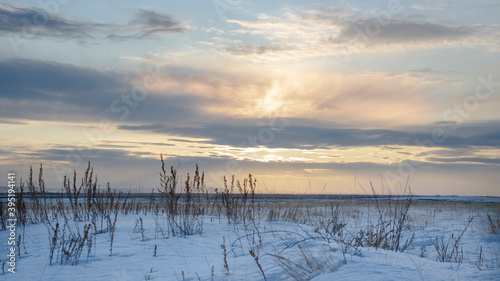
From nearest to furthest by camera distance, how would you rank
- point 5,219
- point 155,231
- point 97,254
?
point 97,254, point 155,231, point 5,219

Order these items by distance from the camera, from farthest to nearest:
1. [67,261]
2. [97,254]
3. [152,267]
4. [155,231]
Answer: [155,231] → [97,254] → [67,261] → [152,267]

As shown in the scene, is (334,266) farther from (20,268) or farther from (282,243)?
(20,268)

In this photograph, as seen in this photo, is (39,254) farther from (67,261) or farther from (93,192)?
(93,192)

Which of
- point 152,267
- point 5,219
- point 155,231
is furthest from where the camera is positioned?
point 5,219

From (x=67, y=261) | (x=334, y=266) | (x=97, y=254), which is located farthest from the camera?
(x=97, y=254)

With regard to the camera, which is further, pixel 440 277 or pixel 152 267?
pixel 152 267

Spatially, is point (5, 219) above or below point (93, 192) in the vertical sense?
below

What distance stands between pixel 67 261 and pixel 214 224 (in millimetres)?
3604

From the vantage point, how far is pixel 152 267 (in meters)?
4.36

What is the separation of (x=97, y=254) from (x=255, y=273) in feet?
8.51

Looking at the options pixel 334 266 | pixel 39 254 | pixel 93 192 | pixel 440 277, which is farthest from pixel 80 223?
pixel 440 277

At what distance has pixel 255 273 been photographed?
396cm

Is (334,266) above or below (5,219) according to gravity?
above

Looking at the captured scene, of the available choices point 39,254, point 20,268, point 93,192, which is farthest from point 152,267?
point 93,192
